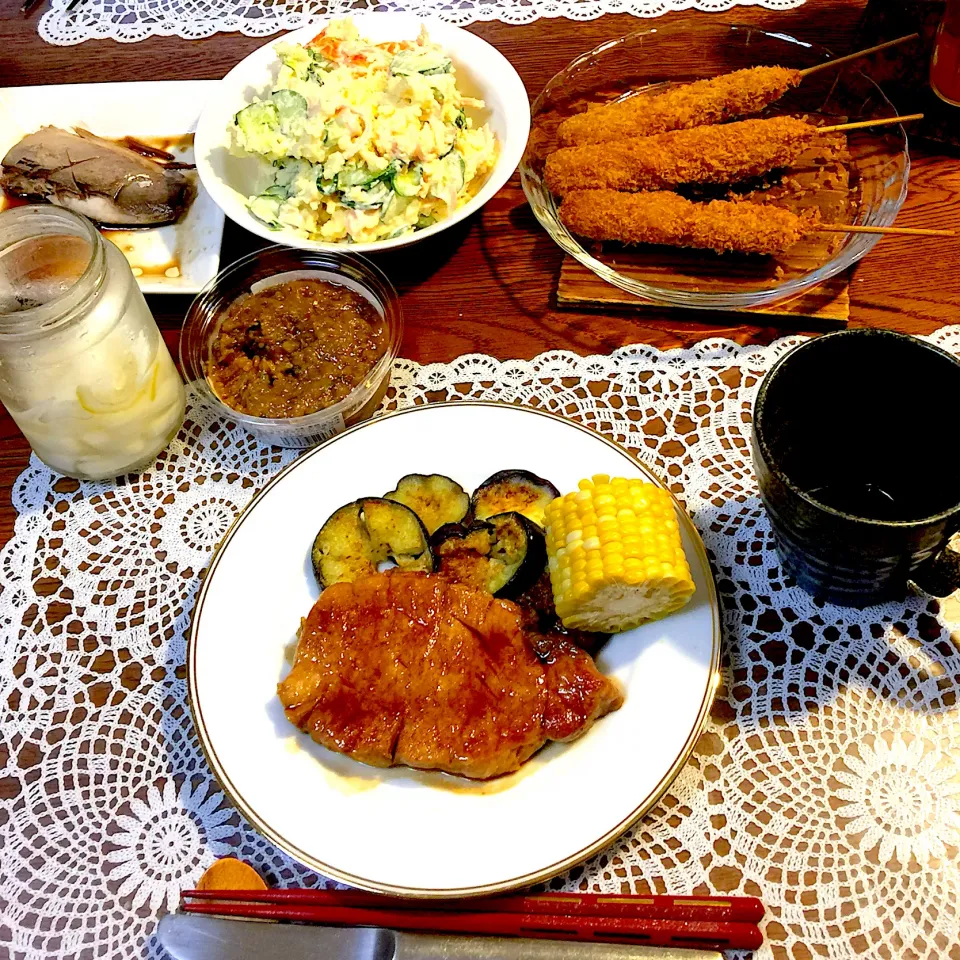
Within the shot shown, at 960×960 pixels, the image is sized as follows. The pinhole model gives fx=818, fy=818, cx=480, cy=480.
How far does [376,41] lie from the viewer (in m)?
2.54

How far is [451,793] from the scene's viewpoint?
150 centimetres

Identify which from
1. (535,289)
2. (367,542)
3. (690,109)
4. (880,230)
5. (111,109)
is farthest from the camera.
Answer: (111,109)

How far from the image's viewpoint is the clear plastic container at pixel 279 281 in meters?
1.97

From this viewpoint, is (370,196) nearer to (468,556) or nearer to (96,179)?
(96,179)

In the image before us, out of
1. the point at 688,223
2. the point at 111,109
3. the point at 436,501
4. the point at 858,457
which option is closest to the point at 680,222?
the point at 688,223

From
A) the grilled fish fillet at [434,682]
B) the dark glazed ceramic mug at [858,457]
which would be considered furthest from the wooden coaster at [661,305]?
the grilled fish fillet at [434,682]

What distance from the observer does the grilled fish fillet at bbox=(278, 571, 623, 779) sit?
146cm

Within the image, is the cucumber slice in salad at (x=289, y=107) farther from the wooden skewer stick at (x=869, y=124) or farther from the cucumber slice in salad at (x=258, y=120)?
the wooden skewer stick at (x=869, y=124)

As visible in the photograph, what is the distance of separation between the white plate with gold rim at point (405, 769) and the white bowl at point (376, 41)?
0.78m

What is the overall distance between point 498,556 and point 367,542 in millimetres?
285

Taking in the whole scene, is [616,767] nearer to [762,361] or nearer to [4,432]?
[762,361]

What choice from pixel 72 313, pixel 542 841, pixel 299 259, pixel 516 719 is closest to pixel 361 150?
pixel 299 259

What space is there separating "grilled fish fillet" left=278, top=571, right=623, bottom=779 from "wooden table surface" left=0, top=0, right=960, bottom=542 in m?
0.86

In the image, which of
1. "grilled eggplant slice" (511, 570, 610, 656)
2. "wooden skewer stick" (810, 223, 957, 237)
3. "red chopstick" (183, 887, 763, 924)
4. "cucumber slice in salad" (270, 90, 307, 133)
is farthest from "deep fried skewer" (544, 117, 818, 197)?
"red chopstick" (183, 887, 763, 924)
